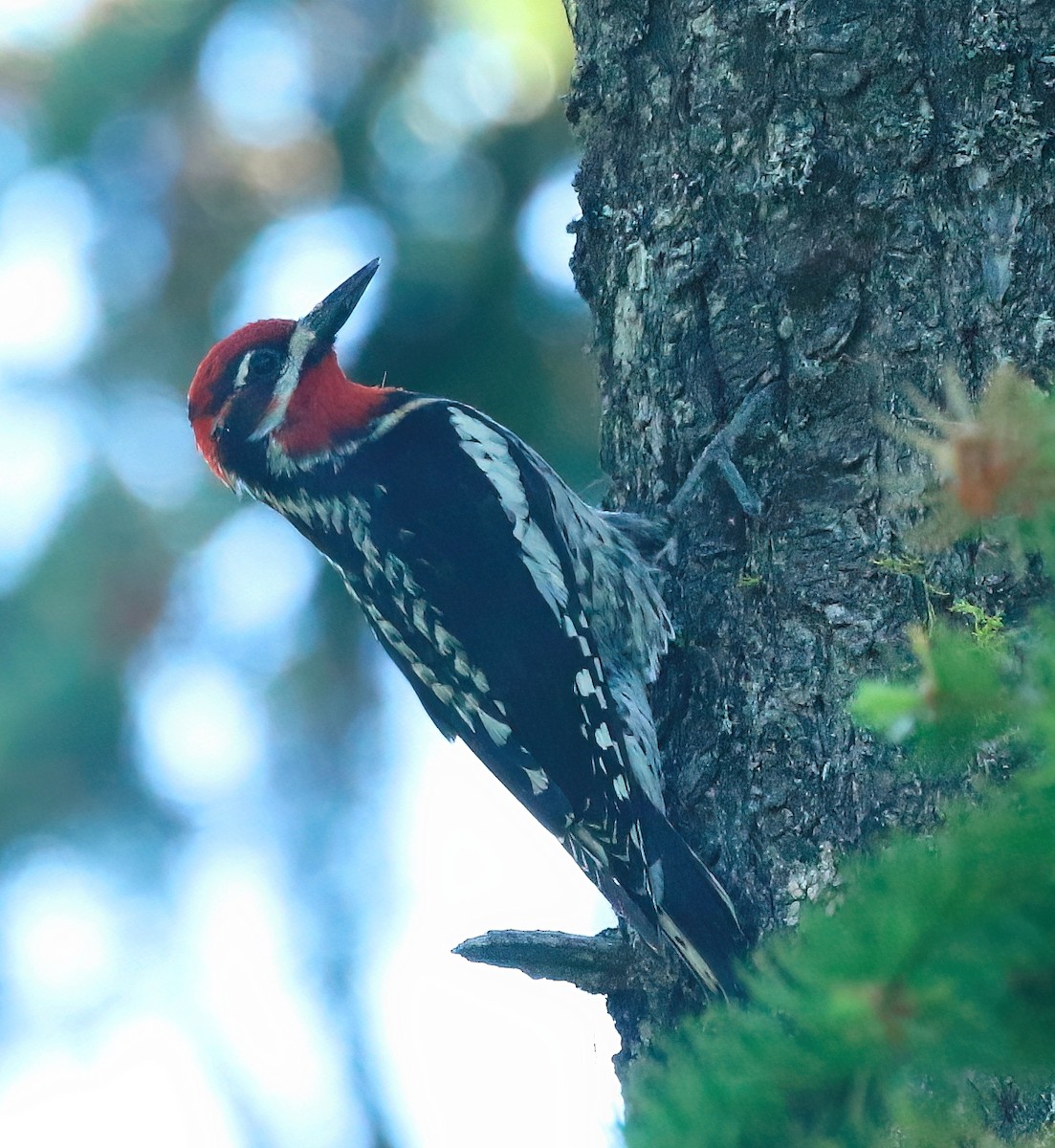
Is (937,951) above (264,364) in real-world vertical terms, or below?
below

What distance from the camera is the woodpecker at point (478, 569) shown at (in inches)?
115

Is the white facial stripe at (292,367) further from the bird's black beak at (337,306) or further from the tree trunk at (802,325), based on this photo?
the tree trunk at (802,325)

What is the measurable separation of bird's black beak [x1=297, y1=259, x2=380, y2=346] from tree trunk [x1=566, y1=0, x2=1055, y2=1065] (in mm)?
856

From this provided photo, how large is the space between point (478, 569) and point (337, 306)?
861 mm

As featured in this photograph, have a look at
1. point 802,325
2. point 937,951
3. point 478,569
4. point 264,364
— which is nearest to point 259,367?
point 264,364

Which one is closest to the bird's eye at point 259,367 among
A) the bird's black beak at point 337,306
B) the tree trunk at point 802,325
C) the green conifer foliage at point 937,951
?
the bird's black beak at point 337,306

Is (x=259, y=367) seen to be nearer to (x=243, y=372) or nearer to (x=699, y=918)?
(x=243, y=372)

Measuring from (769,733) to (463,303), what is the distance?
2.18 metres

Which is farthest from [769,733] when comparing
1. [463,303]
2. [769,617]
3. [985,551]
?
[463,303]

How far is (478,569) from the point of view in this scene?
3174mm

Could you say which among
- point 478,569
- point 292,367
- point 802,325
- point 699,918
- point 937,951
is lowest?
point 937,951

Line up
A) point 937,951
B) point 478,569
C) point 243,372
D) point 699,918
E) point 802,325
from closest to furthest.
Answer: point 937,951 → point 699,918 → point 802,325 → point 478,569 → point 243,372

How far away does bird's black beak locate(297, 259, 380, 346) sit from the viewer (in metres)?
3.52

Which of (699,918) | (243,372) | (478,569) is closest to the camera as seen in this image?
(699,918)
